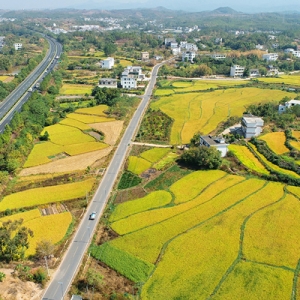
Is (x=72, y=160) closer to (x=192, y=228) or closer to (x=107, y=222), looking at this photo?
(x=107, y=222)

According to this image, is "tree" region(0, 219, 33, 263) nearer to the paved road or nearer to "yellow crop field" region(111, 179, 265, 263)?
the paved road

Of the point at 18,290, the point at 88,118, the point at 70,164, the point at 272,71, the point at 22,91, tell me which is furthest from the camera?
the point at 272,71

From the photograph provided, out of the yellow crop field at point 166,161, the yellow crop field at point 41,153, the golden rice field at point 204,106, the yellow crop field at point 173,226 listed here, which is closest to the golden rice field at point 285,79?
the golden rice field at point 204,106

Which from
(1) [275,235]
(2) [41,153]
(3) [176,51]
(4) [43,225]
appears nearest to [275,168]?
(1) [275,235]

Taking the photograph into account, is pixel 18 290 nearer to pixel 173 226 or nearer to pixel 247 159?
pixel 173 226

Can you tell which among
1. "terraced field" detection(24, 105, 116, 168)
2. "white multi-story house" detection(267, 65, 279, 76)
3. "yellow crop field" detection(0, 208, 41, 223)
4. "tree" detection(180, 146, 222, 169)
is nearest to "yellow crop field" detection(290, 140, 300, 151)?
"tree" detection(180, 146, 222, 169)
